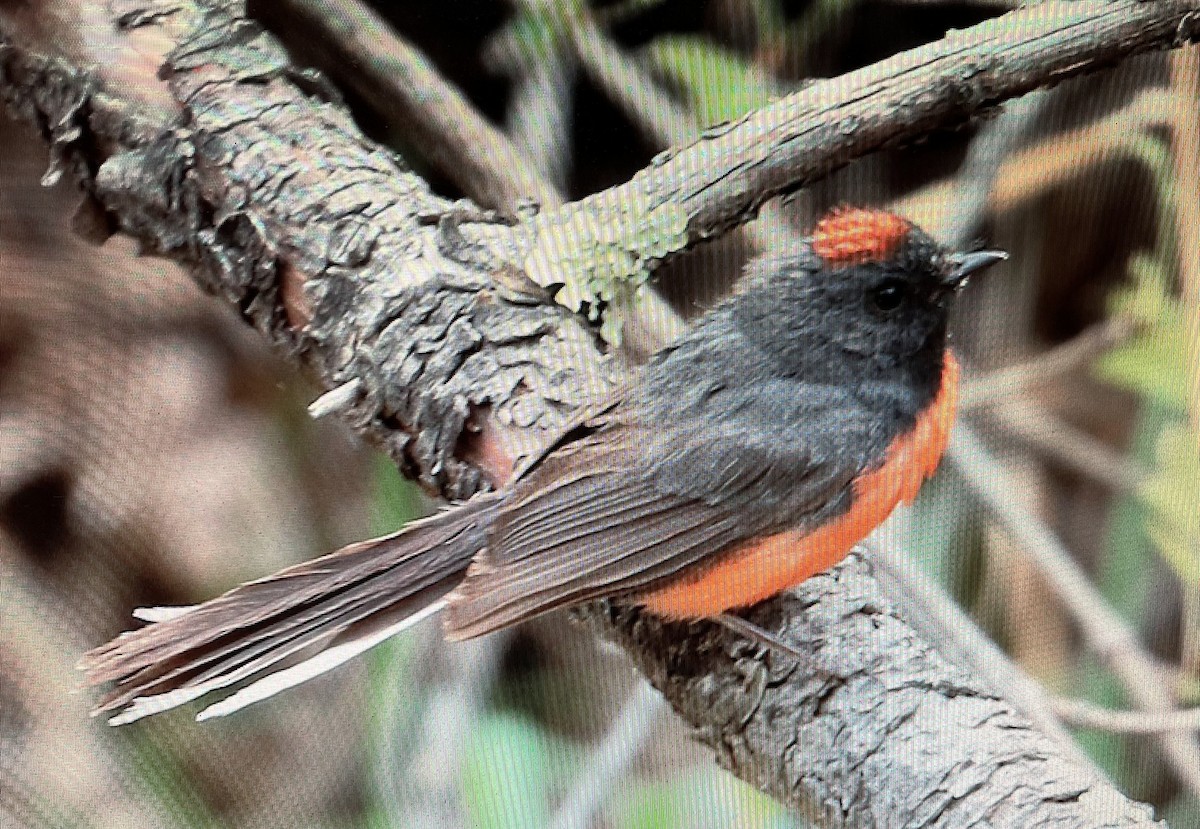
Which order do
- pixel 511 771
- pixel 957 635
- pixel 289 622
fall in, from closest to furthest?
pixel 289 622 < pixel 511 771 < pixel 957 635

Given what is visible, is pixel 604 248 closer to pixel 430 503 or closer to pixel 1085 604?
pixel 430 503

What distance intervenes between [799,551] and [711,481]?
8 cm

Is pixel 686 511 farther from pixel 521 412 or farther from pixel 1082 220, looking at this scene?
pixel 1082 220

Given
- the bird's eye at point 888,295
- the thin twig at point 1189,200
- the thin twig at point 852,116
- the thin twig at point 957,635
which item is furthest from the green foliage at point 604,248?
the thin twig at point 1189,200

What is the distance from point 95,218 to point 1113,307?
0.83 metres

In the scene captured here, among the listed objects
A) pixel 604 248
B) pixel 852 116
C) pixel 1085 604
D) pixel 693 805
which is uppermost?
pixel 852 116

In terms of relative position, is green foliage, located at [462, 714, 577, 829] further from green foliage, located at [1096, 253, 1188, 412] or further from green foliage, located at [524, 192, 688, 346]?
green foliage, located at [1096, 253, 1188, 412]

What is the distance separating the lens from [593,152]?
2.44 feet

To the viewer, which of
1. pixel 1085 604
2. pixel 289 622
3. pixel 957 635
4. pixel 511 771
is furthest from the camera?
pixel 1085 604

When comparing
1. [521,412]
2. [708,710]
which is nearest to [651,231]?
[521,412]

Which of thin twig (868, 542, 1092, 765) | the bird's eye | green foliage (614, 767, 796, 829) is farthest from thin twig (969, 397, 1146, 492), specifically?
green foliage (614, 767, 796, 829)

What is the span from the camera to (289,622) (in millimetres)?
726

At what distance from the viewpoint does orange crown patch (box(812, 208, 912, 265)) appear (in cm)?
75

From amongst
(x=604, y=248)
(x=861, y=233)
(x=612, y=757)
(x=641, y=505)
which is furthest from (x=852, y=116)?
(x=612, y=757)
